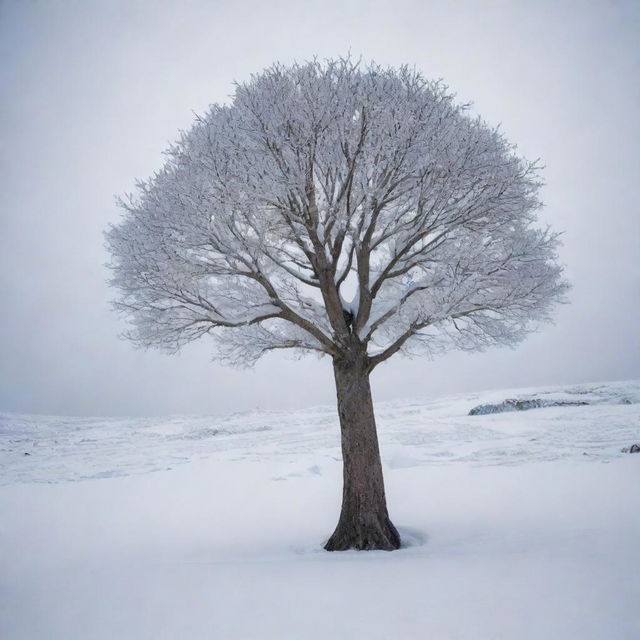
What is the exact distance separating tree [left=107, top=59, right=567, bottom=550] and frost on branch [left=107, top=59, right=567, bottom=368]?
3cm

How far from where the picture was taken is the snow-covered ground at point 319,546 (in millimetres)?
4191

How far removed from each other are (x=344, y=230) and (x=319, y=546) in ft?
18.9

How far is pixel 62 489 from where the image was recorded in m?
15.1

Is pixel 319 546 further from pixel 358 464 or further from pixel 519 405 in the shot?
pixel 519 405

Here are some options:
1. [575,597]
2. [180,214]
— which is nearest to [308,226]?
[180,214]

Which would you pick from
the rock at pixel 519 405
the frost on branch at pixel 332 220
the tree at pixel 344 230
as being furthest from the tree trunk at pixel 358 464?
the rock at pixel 519 405

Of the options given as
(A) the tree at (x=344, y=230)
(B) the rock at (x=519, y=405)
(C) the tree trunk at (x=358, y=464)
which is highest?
(A) the tree at (x=344, y=230)

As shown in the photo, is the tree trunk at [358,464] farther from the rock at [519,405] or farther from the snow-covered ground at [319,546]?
the rock at [519,405]

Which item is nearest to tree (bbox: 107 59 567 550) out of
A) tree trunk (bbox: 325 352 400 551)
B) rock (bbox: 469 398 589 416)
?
tree trunk (bbox: 325 352 400 551)

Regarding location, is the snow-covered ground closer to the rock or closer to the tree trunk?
the tree trunk

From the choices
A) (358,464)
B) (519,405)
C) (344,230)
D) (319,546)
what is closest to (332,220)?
(344,230)

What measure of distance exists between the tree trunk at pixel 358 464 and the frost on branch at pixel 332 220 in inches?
19.8

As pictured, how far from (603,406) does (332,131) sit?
29.9 m

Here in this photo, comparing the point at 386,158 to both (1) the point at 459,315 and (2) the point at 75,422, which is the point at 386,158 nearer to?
(1) the point at 459,315
